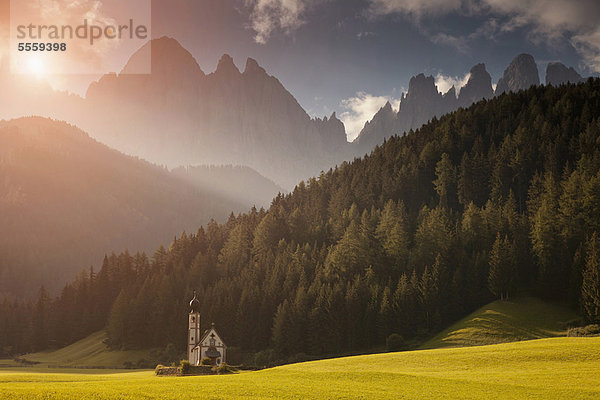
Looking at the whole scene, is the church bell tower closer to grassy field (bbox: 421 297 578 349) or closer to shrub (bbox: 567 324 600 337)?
grassy field (bbox: 421 297 578 349)

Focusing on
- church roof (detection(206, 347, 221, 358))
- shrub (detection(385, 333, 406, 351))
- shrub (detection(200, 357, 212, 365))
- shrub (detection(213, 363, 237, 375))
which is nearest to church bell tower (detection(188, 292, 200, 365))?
church roof (detection(206, 347, 221, 358))

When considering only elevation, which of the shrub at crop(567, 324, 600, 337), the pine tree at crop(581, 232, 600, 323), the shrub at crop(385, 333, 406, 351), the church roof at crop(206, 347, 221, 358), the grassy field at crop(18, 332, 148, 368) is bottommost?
the grassy field at crop(18, 332, 148, 368)

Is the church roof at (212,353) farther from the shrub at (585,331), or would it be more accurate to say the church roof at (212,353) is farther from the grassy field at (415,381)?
the shrub at (585,331)

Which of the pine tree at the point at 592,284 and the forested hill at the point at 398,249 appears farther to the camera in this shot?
the forested hill at the point at 398,249

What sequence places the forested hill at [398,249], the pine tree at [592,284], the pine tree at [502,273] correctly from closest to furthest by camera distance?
the pine tree at [592,284] → the pine tree at [502,273] → the forested hill at [398,249]

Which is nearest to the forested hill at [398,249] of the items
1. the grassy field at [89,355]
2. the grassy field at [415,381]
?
the grassy field at [89,355]

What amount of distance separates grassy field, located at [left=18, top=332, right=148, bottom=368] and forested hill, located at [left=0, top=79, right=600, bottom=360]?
432 cm

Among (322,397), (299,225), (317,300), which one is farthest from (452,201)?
(322,397)

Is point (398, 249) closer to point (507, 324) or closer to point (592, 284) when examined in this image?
point (507, 324)

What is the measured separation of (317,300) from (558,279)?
43070 mm

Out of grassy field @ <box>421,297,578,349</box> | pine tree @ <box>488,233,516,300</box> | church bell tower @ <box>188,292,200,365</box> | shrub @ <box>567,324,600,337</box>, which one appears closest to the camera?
shrub @ <box>567,324,600,337</box>

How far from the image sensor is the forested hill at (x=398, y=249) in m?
83.9

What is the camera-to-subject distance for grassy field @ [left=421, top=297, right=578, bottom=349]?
67.0 meters

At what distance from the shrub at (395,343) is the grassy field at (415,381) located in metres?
19.8
